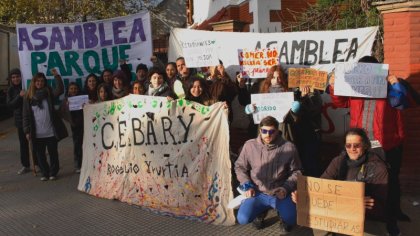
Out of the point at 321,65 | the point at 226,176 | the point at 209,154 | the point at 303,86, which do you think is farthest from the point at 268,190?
the point at 321,65

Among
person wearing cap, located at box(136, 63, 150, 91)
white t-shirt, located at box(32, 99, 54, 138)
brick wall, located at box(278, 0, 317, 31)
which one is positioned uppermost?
brick wall, located at box(278, 0, 317, 31)

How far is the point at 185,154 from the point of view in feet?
16.9

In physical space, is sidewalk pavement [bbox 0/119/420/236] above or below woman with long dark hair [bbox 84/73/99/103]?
below

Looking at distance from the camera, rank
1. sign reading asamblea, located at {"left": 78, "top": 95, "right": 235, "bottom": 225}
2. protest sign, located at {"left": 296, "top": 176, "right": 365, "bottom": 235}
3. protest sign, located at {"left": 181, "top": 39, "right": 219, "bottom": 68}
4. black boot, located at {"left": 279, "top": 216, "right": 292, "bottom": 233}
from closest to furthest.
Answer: protest sign, located at {"left": 296, "top": 176, "right": 365, "bottom": 235}, black boot, located at {"left": 279, "top": 216, "right": 292, "bottom": 233}, sign reading asamblea, located at {"left": 78, "top": 95, "right": 235, "bottom": 225}, protest sign, located at {"left": 181, "top": 39, "right": 219, "bottom": 68}

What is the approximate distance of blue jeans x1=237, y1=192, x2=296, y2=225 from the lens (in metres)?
4.40

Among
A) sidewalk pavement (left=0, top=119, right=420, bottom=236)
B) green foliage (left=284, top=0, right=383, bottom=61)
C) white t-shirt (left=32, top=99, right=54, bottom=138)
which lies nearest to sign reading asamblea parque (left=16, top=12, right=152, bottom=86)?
white t-shirt (left=32, top=99, right=54, bottom=138)

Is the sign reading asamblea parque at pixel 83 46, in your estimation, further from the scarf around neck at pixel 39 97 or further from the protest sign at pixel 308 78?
the protest sign at pixel 308 78

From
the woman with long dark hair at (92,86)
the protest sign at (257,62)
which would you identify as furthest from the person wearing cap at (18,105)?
the protest sign at (257,62)

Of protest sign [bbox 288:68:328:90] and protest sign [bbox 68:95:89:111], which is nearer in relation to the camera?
protest sign [bbox 288:68:328:90]

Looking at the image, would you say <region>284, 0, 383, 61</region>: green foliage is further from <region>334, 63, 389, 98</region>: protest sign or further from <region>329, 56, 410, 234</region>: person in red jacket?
<region>329, 56, 410, 234</region>: person in red jacket

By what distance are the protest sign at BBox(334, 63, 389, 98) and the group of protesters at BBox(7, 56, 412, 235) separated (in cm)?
9

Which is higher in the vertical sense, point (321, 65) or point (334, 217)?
point (321, 65)

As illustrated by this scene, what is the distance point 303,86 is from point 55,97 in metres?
4.10

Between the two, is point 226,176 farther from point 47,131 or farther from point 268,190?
point 47,131
